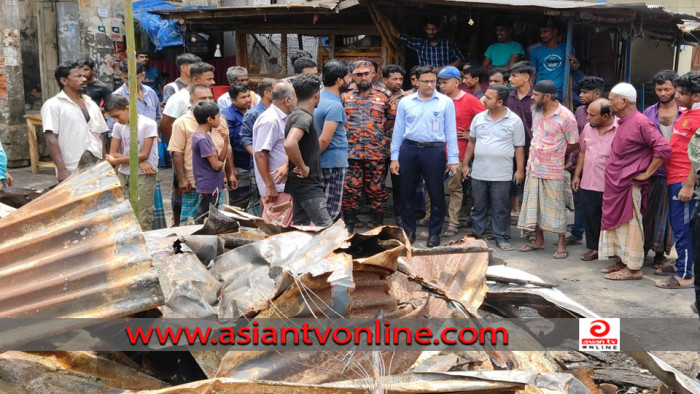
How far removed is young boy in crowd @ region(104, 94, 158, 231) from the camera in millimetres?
6402

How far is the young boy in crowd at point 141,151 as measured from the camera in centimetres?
640

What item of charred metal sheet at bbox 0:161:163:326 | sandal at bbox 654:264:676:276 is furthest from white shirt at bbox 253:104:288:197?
sandal at bbox 654:264:676:276

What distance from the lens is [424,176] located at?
24.8 ft

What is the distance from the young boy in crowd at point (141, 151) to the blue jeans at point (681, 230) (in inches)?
193

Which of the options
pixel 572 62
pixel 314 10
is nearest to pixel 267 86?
pixel 314 10

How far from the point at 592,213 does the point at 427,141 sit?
6.19 feet

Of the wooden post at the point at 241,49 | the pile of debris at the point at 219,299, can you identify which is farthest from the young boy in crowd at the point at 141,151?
the wooden post at the point at 241,49

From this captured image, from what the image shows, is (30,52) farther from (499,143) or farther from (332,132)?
(499,143)

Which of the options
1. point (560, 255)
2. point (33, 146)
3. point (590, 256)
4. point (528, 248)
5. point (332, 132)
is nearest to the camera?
point (332, 132)

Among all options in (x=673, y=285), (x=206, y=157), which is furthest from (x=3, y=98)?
(x=673, y=285)

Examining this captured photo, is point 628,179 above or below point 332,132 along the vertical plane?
below

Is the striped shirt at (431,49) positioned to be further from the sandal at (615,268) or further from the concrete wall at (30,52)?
the concrete wall at (30,52)

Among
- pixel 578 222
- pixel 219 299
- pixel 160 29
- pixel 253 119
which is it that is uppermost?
pixel 160 29

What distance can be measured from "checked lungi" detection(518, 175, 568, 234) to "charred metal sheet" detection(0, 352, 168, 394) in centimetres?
530
